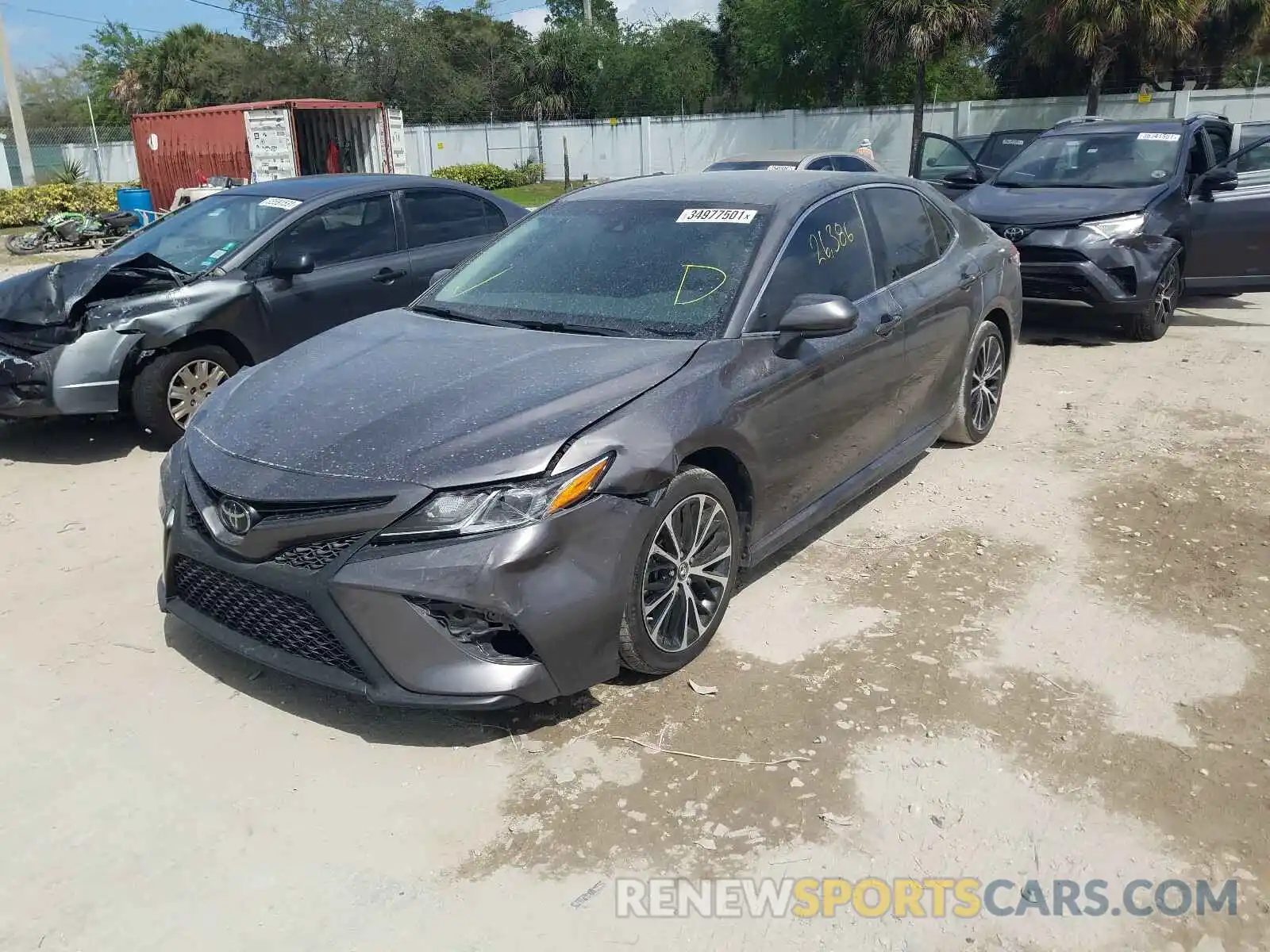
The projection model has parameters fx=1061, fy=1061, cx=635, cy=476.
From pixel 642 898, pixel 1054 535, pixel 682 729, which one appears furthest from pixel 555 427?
pixel 1054 535

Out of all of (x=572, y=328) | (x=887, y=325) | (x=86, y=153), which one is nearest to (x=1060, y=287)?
(x=887, y=325)

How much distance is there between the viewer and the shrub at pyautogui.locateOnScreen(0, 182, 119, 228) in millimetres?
24078

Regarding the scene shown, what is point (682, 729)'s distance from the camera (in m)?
3.46

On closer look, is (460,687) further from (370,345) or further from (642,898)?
(370,345)

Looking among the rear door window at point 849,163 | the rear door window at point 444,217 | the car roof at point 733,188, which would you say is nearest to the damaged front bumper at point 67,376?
the rear door window at point 444,217

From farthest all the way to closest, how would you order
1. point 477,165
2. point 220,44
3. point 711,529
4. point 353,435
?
point 220,44
point 477,165
point 711,529
point 353,435

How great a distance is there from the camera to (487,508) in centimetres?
311

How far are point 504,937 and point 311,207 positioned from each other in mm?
5556

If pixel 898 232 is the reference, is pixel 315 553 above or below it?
below

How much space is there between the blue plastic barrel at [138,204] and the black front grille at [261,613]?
1886 centimetres

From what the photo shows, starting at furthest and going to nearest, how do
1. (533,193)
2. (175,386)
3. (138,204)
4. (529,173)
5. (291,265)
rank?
(529,173), (533,193), (138,204), (291,265), (175,386)

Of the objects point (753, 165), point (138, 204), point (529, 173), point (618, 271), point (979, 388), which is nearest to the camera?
point (618, 271)

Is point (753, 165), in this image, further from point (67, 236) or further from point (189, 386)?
point (67, 236)

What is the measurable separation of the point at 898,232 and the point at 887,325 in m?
0.69
